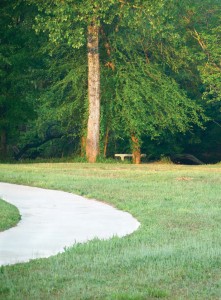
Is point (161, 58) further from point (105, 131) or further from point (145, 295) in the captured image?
point (145, 295)

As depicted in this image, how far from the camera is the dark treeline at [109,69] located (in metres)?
35.3

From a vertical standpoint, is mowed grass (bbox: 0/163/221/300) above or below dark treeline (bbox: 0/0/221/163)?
below

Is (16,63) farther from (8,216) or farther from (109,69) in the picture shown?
(8,216)

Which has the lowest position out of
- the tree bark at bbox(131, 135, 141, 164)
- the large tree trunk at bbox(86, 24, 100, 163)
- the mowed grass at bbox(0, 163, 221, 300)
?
the mowed grass at bbox(0, 163, 221, 300)

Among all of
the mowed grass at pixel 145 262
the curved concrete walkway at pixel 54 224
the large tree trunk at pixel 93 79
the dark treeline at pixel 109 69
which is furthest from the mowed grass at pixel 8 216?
the large tree trunk at pixel 93 79

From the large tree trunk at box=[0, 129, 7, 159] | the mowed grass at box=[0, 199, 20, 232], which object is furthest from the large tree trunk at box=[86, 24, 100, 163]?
the mowed grass at box=[0, 199, 20, 232]

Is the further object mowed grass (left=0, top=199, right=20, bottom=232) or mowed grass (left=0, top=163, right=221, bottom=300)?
mowed grass (left=0, top=199, right=20, bottom=232)

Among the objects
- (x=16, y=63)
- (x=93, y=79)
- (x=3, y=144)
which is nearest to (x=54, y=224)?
(x=93, y=79)

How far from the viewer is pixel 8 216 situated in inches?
589

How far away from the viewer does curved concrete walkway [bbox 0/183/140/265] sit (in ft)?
38.1

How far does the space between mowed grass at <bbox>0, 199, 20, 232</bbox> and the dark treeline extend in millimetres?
17470

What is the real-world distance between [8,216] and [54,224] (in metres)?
1.09

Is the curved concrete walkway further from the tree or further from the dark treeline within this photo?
the tree

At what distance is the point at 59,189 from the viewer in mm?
21531
